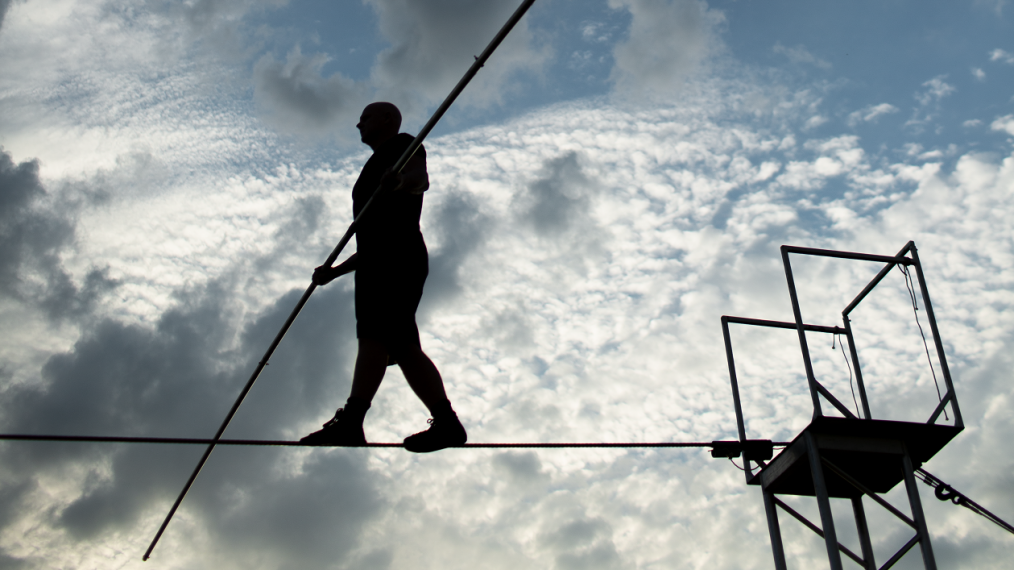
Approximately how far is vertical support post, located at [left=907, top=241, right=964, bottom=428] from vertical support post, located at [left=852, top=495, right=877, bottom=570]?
1.14 metres

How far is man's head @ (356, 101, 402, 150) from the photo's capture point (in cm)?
481

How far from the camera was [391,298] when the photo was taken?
4.43 m

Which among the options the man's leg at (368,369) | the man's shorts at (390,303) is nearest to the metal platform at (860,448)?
the man's shorts at (390,303)

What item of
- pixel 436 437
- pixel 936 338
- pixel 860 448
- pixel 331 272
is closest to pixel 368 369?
pixel 436 437

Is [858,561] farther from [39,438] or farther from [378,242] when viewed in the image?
[39,438]

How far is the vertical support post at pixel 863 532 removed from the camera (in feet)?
22.6

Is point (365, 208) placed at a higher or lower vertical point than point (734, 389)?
lower

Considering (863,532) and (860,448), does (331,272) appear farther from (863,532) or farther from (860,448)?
(863,532)

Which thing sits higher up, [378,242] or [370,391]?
[378,242]

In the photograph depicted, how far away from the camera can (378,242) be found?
4508 mm

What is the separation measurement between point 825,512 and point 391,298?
3764 millimetres

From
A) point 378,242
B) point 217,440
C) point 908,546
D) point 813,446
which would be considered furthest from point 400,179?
point 908,546

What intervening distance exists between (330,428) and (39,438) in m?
1.39

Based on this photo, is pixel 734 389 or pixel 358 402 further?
pixel 734 389
